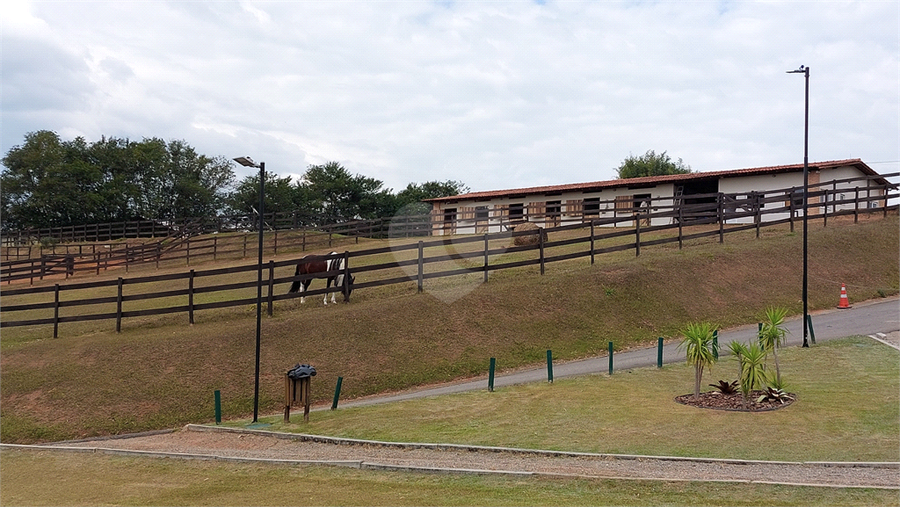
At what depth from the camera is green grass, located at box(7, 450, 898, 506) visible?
25.0 ft

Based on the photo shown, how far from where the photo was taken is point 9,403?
1561 centimetres

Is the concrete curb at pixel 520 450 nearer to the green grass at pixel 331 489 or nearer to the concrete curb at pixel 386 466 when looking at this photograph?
the concrete curb at pixel 386 466

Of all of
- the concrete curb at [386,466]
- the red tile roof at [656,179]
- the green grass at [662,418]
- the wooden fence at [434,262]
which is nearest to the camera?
the concrete curb at [386,466]

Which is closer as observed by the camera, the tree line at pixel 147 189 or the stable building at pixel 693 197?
the stable building at pixel 693 197

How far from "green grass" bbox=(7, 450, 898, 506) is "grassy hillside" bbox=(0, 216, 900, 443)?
4098 mm

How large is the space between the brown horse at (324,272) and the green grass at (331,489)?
9.69 m

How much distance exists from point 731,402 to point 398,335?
862 centimetres

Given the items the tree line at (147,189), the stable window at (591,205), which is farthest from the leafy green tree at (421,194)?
the stable window at (591,205)

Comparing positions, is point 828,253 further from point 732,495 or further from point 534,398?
point 732,495

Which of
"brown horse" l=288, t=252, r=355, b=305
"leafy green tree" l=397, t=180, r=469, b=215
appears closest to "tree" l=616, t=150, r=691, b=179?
"leafy green tree" l=397, t=180, r=469, b=215

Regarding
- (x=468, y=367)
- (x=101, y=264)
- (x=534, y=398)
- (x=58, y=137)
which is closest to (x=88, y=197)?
(x=58, y=137)

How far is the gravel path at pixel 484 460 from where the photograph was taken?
8227mm

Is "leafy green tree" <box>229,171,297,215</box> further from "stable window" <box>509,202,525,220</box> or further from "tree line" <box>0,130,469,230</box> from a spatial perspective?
"stable window" <box>509,202,525,220</box>

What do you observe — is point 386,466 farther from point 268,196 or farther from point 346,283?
point 268,196
